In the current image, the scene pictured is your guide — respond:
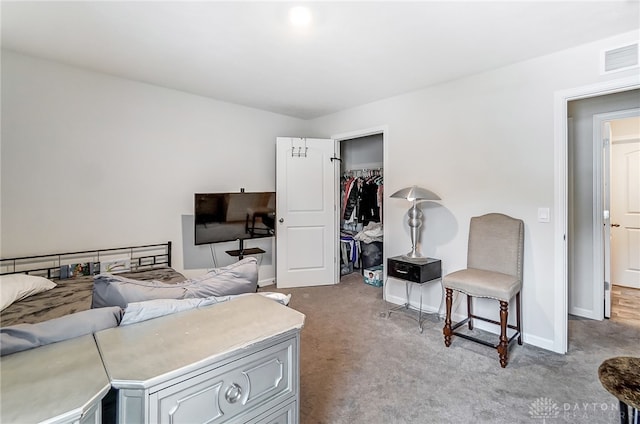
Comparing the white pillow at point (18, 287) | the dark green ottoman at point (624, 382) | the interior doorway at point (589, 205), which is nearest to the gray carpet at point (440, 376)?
the interior doorway at point (589, 205)

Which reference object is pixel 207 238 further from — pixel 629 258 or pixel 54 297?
pixel 629 258

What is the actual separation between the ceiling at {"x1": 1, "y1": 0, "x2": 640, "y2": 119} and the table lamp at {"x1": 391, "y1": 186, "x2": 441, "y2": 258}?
3.80 ft

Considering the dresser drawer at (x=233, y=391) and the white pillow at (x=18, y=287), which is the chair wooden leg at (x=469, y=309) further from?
the white pillow at (x=18, y=287)

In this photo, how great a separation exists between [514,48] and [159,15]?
2.68 metres

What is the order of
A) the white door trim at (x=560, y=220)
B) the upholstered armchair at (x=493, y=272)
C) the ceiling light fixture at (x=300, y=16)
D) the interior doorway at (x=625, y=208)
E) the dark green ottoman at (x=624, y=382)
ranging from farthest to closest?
the interior doorway at (x=625, y=208), the white door trim at (x=560, y=220), the upholstered armchair at (x=493, y=272), the ceiling light fixture at (x=300, y=16), the dark green ottoman at (x=624, y=382)

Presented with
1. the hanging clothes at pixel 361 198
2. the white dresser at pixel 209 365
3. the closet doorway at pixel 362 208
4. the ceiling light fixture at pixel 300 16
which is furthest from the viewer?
the hanging clothes at pixel 361 198

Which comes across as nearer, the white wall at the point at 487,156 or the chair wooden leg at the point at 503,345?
the chair wooden leg at the point at 503,345

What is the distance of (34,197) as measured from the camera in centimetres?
276

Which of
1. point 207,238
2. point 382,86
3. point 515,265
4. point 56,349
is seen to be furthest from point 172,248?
point 515,265

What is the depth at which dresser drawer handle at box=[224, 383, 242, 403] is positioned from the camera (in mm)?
1068

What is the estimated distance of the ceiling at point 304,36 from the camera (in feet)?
6.61

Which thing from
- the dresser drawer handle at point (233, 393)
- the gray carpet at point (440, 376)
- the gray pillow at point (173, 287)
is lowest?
the gray carpet at point (440, 376)

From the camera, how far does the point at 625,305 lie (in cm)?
363

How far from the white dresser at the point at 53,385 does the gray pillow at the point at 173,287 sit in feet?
1.05
